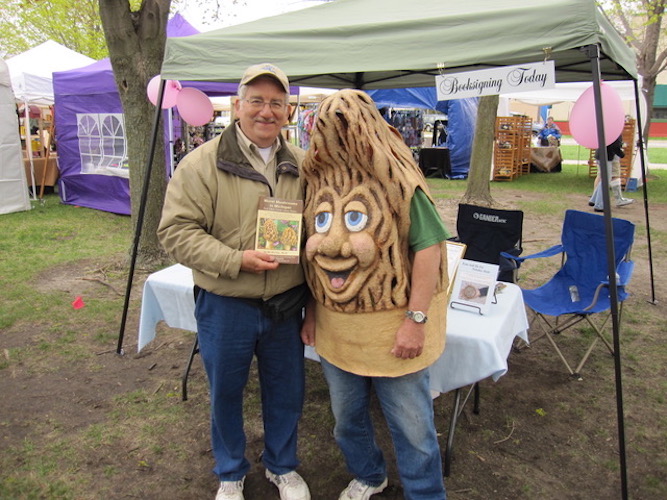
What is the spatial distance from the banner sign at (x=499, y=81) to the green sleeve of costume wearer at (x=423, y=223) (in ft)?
3.81

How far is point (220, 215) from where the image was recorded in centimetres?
199

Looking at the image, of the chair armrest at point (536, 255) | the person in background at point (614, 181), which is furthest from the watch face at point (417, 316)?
the person in background at point (614, 181)

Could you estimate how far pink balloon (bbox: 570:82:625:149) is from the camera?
302 cm

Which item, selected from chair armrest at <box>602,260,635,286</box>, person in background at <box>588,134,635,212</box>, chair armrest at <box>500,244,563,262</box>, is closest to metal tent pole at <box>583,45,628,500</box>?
chair armrest at <box>602,260,635,286</box>

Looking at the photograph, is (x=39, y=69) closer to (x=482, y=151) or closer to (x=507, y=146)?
(x=482, y=151)

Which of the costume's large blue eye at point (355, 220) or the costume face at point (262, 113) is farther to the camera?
the costume face at point (262, 113)

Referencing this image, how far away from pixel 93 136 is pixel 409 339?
29.3 ft

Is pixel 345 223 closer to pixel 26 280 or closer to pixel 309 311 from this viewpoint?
pixel 309 311

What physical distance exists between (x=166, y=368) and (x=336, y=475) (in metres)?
1.70

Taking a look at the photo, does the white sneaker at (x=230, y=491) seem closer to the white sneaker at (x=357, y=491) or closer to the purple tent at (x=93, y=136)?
the white sneaker at (x=357, y=491)

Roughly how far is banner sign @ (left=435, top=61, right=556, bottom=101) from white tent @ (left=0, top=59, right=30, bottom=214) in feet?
27.9

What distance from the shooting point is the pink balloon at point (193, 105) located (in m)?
4.50

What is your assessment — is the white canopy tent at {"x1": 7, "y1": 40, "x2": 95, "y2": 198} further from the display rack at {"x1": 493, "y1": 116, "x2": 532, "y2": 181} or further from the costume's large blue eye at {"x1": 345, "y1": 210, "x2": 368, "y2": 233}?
the display rack at {"x1": 493, "y1": 116, "x2": 532, "y2": 181}

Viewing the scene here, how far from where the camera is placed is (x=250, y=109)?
6.49 ft
